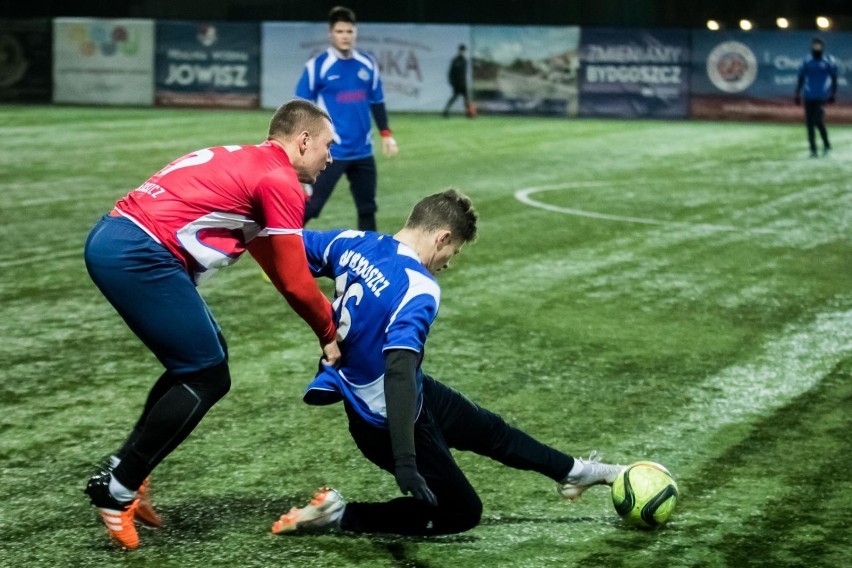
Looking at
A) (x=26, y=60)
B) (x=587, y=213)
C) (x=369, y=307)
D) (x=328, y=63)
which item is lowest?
(x=587, y=213)

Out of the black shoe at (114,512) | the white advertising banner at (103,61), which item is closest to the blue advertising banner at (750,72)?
the white advertising banner at (103,61)

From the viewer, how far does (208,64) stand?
32406 millimetres

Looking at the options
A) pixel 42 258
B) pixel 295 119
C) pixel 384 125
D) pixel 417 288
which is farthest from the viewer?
pixel 384 125

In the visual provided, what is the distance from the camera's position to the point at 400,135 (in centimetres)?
2458

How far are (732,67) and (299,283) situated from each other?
26.9 meters

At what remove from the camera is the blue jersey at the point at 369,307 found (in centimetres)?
443

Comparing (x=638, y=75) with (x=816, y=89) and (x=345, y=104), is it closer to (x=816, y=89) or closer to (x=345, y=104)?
(x=816, y=89)

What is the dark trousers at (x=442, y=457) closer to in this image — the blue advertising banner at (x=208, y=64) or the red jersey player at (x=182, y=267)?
the red jersey player at (x=182, y=267)

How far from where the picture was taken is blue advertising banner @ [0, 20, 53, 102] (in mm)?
32594

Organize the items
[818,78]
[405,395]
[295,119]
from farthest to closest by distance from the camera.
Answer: [818,78], [295,119], [405,395]

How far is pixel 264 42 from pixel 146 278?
28.3 metres

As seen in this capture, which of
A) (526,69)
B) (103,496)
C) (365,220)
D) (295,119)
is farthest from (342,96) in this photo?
(526,69)

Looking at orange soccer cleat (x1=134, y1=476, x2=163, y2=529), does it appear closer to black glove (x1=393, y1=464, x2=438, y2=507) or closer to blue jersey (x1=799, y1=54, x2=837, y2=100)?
black glove (x1=393, y1=464, x2=438, y2=507)

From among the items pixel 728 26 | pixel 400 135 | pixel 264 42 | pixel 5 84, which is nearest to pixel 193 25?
pixel 264 42
